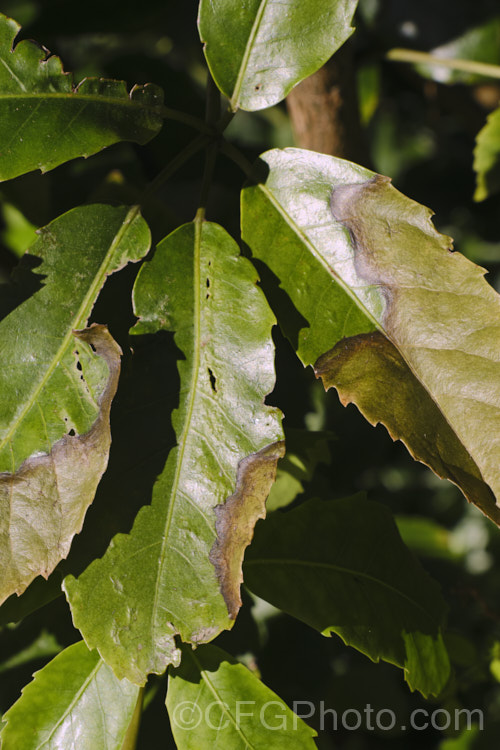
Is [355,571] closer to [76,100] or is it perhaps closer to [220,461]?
[220,461]

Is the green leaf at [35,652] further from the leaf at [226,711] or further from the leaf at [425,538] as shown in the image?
the leaf at [425,538]

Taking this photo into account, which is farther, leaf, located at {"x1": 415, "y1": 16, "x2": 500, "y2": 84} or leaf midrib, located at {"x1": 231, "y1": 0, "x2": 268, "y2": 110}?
leaf, located at {"x1": 415, "y1": 16, "x2": 500, "y2": 84}

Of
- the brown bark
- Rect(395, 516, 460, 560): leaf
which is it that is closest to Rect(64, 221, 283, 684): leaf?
the brown bark

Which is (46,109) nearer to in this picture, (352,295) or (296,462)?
(352,295)

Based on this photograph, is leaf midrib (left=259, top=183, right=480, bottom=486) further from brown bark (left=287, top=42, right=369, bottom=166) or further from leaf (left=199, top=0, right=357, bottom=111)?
brown bark (left=287, top=42, right=369, bottom=166)

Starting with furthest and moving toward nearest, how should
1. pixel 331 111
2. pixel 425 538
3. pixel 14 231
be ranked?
pixel 425 538, pixel 14 231, pixel 331 111

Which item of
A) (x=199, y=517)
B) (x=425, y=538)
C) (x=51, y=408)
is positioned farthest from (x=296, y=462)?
(x=425, y=538)

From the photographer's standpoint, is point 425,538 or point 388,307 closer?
point 388,307
